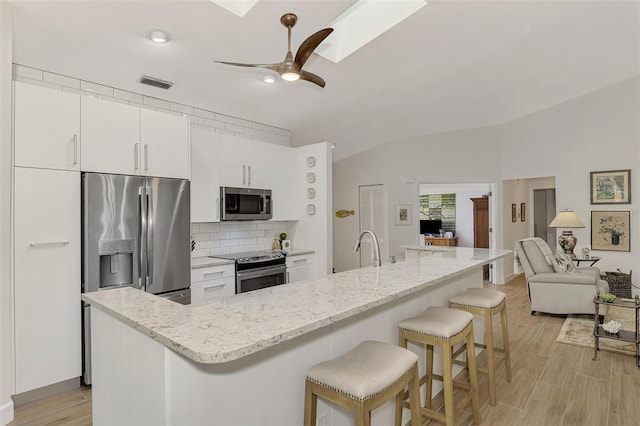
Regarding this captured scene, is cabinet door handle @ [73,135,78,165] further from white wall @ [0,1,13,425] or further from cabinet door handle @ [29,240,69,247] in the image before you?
cabinet door handle @ [29,240,69,247]

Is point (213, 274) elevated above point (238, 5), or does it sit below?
below

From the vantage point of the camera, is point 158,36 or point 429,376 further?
point 158,36

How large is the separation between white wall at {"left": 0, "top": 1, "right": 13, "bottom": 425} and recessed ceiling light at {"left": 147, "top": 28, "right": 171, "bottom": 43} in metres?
0.84

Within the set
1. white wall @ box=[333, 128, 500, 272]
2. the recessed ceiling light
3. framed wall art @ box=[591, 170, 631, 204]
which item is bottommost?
framed wall art @ box=[591, 170, 631, 204]

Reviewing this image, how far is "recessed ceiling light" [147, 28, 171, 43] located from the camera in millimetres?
2625

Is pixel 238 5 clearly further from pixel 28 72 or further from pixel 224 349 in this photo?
pixel 224 349

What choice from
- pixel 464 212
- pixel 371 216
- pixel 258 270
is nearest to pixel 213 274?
pixel 258 270

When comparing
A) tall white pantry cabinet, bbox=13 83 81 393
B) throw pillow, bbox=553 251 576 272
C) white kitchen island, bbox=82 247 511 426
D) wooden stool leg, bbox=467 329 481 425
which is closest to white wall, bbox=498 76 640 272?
throw pillow, bbox=553 251 576 272

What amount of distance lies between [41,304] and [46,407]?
0.71m

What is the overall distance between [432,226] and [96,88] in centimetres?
843

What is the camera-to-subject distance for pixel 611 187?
18.7 feet

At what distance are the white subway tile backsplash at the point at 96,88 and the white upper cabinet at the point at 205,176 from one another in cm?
84

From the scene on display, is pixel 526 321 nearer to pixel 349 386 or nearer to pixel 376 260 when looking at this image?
pixel 376 260

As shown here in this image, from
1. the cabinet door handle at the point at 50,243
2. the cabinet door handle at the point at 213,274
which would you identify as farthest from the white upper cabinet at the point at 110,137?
the cabinet door handle at the point at 213,274
